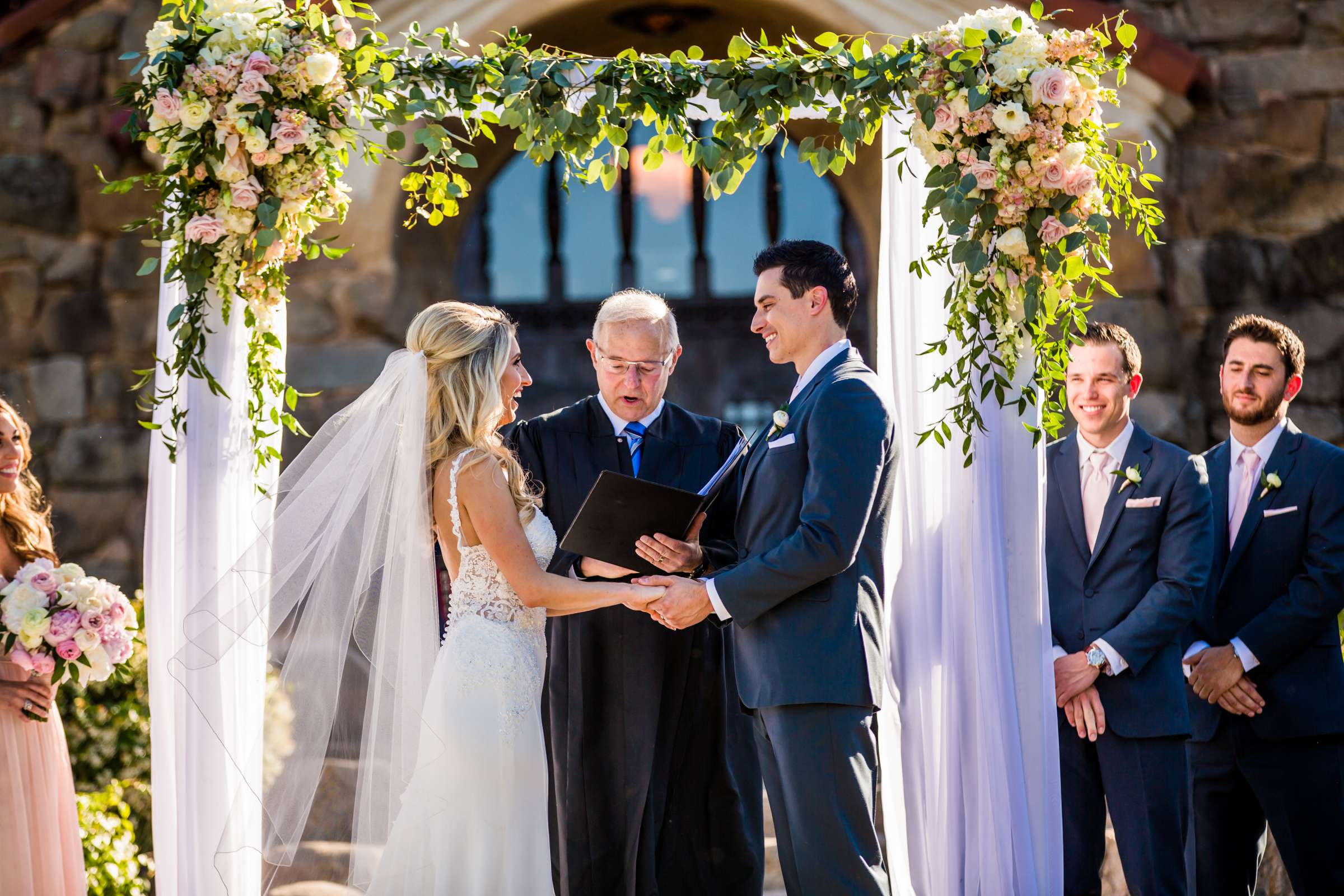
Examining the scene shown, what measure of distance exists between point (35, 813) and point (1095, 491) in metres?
3.44

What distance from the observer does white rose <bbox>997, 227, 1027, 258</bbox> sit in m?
3.59

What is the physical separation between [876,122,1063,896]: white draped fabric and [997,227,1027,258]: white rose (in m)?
0.34

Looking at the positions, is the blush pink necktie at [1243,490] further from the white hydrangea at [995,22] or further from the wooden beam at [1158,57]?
the wooden beam at [1158,57]

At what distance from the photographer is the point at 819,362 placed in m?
3.71

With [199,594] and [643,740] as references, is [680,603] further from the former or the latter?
[199,594]

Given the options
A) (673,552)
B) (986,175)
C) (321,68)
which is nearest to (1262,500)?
(986,175)

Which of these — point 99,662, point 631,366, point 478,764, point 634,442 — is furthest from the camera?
point 634,442

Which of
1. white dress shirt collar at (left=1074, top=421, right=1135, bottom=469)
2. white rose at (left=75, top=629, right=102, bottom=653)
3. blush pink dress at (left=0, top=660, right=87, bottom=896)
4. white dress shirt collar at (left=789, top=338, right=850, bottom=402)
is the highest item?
white dress shirt collar at (left=789, top=338, right=850, bottom=402)

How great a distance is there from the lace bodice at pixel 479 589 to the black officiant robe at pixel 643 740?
0.58 metres

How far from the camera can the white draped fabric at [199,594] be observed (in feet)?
12.1

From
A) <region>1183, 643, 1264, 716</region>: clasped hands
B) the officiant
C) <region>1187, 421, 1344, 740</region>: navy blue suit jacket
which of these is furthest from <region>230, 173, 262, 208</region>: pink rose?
<region>1183, 643, 1264, 716</region>: clasped hands

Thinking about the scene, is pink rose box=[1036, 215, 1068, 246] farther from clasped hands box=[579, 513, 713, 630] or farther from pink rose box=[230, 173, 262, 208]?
pink rose box=[230, 173, 262, 208]

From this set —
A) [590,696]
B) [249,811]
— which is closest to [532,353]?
[590,696]

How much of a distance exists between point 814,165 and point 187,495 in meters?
2.14
